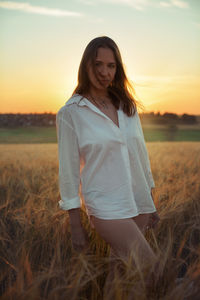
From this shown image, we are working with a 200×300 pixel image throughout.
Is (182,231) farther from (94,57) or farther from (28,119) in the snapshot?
(28,119)

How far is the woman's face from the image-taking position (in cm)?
146

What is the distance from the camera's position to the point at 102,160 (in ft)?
4.45

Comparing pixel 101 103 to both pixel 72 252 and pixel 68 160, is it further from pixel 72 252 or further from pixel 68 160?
pixel 72 252

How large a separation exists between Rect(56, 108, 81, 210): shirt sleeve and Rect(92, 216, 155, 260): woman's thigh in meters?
0.17

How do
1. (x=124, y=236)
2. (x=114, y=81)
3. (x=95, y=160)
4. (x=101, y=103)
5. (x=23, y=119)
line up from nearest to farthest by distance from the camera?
(x=124, y=236)
(x=95, y=160)
(x=101, y=103)
(x=114, y=81)
(x=23, y=119)

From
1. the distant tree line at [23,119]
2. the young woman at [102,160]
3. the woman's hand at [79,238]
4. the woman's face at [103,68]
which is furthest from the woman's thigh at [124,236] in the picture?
the distant tree line at [23,119]

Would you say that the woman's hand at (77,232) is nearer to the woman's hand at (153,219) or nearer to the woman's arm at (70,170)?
the woman's arm at (70,170)

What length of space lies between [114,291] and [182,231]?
1352 mm

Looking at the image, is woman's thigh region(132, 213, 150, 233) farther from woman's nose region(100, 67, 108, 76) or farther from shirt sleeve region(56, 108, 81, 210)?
woman's nose region(100, 67, 108, 76)

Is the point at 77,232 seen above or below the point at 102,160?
below

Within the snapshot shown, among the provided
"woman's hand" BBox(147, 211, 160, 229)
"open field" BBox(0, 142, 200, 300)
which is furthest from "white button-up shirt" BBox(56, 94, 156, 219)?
"woman's hand" BBox(147, 211, 160, 229)

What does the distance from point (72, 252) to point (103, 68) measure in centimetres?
107

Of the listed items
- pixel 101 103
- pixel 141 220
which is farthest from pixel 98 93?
pixel 141 220

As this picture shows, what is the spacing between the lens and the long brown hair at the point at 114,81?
1.47 metres
